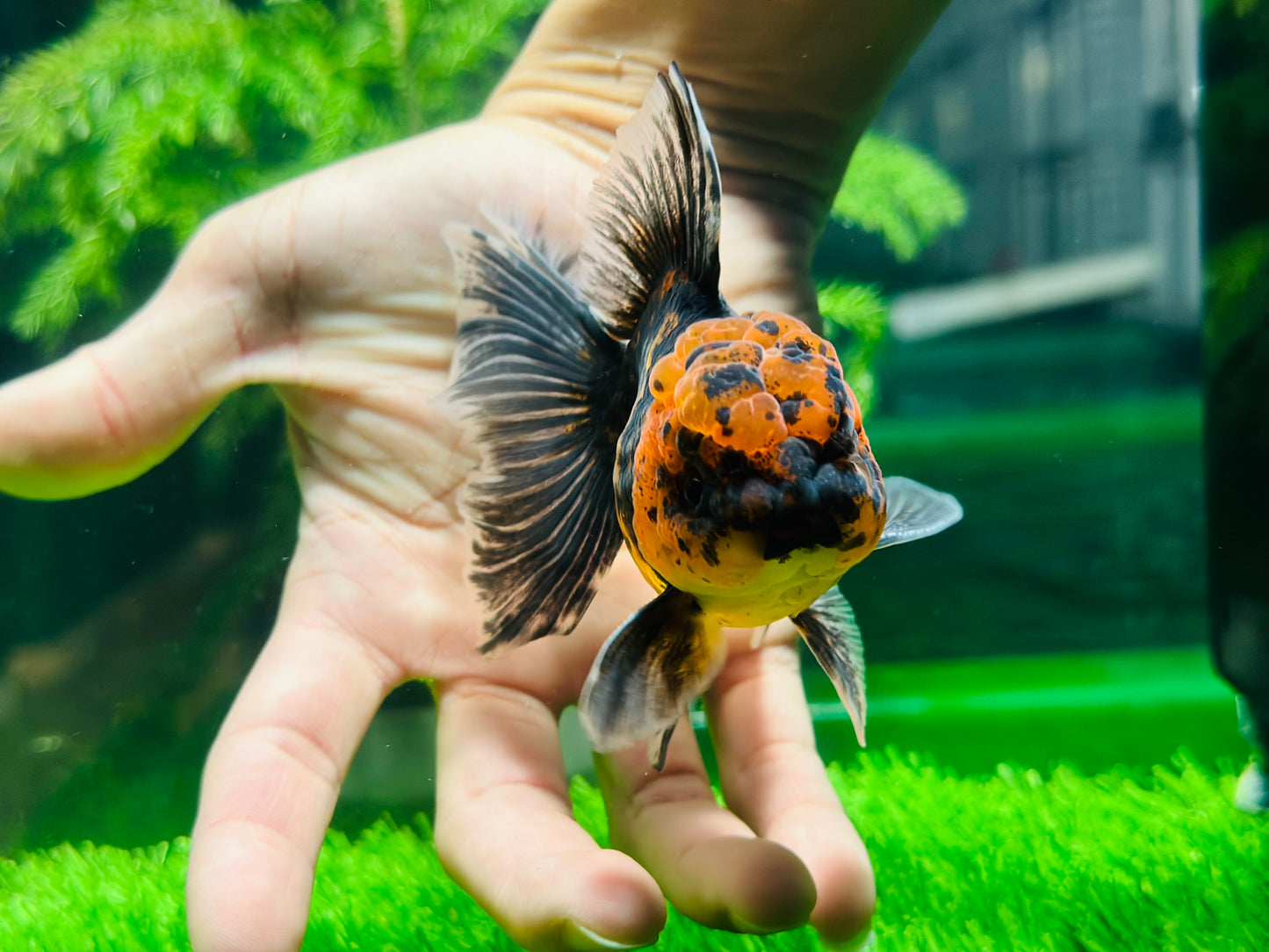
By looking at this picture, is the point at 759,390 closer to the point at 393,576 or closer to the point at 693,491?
the point at 693,491

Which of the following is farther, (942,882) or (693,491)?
(942,882)

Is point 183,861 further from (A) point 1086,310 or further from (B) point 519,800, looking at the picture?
(A) point 1086,310

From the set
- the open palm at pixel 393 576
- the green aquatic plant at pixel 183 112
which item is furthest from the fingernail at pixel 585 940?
the green aquatic plant at pixel 183 112

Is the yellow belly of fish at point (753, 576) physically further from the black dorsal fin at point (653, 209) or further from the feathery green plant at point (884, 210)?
the feathery green plant at point (884, 210)

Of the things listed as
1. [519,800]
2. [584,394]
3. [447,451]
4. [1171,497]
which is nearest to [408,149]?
[447,451]

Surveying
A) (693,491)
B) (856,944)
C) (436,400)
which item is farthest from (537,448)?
(856,944)

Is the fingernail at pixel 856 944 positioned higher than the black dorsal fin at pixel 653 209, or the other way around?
the black dorsal fin at pixel 653 209

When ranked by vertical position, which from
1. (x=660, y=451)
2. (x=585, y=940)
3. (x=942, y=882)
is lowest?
(x=942, y=882)
